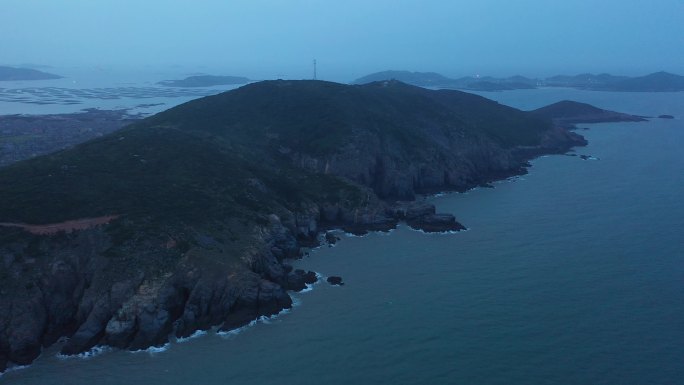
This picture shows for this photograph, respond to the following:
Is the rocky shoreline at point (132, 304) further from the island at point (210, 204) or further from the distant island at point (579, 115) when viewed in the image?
the distant island at point (579, 115)

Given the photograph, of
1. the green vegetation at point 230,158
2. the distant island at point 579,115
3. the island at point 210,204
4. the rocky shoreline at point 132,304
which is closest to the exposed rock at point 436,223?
the island at point 210,204

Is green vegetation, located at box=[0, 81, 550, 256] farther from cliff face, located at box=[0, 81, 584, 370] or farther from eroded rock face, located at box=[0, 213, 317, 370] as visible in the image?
eroded rock face, located at box=[0, 213, 317, 370]

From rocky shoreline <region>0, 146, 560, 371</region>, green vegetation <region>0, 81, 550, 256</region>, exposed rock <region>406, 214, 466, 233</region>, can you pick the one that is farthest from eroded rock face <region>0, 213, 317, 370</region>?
exposed rock <region>406, 214, 466, 233</region>

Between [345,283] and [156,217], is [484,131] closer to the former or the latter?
[345,283]

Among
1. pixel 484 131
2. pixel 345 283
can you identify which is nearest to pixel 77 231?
pixel 345 283

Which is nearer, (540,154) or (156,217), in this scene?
(156,217)

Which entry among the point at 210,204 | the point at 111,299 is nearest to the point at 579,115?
the point at 210,204
